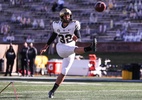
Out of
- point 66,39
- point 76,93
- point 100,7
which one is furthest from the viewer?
point 100,7

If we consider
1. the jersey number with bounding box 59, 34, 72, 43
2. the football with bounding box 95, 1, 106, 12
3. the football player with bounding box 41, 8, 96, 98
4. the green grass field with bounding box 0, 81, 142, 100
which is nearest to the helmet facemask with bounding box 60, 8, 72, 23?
the football player with bounding box 41, 8, 96, 98

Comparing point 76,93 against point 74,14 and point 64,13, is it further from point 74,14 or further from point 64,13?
point 74,14

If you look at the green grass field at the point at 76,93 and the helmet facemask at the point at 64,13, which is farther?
the helmet facemask at the point at 64,13

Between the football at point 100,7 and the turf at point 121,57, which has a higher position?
the football at point 100,7

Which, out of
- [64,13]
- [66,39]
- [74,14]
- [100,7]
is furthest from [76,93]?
[74,14]

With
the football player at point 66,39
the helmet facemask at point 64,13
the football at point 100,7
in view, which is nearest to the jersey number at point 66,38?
the football player at point 66,39

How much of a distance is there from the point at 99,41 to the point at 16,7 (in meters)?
9.05

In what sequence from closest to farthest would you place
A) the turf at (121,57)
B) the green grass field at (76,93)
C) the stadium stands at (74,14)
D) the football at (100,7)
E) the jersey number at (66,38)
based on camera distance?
1. the green grass field at (76,93)
2. the jersey number at (66,38)
3. the football at (100,7)
4. the turf at (121,57)
5. the stadium stands at (74,14)

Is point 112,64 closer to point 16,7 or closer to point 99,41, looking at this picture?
point 99,41

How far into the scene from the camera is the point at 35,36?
40625 mm

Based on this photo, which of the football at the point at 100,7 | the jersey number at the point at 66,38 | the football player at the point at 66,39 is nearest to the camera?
the football player at the point at 66,39

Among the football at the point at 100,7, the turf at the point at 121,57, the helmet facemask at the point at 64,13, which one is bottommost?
the turf at the point at 121,57

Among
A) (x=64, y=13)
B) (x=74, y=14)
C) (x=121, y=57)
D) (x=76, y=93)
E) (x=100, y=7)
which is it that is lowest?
(x=121, y=57)

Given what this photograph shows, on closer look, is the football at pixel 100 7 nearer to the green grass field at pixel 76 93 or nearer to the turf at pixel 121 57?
the turf at pixel 121 57
